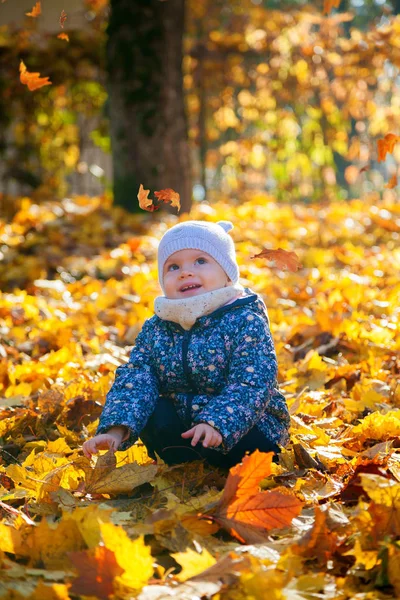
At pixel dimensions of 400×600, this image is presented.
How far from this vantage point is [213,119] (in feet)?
41.0

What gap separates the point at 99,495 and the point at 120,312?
2.34 meters

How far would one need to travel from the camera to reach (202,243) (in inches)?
94.4

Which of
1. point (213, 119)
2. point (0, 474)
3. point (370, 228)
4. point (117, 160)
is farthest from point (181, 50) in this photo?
point (0, 474)

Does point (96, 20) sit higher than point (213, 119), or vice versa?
point (96, 20)

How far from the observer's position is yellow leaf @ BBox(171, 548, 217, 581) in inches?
61.1

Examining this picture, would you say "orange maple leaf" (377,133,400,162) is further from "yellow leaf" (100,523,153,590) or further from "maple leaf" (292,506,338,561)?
"yellow leaf" (100,523,153,590)

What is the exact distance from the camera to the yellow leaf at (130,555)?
154cm

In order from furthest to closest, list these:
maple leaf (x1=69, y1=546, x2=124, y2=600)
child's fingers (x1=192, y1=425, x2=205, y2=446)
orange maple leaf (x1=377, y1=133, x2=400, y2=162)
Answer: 1. orange maple leaf (x1=377, y1=133, x2=400, y2=162)
2. child's fingers (x1=192, y1=425, x2=205, y2=446)
3. maple leaf (x1=69, y1=546, x2=124, y2=600)

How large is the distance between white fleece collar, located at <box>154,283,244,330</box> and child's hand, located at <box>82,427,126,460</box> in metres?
0.37

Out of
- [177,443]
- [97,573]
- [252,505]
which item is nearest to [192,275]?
[177,443]

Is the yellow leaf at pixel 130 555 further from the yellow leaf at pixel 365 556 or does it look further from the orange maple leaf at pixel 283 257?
the orange maple leaf at pixel 283 257

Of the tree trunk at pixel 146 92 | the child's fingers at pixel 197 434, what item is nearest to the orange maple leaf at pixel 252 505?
the child's fingers at pixel 197 434

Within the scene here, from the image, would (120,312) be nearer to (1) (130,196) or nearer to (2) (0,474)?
(2) (0,474)

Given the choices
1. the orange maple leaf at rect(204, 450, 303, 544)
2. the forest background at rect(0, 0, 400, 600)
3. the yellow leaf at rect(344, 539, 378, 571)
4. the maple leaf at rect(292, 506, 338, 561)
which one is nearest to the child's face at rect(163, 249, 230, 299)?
the forest background at rect(0, 0, 400, 600)
